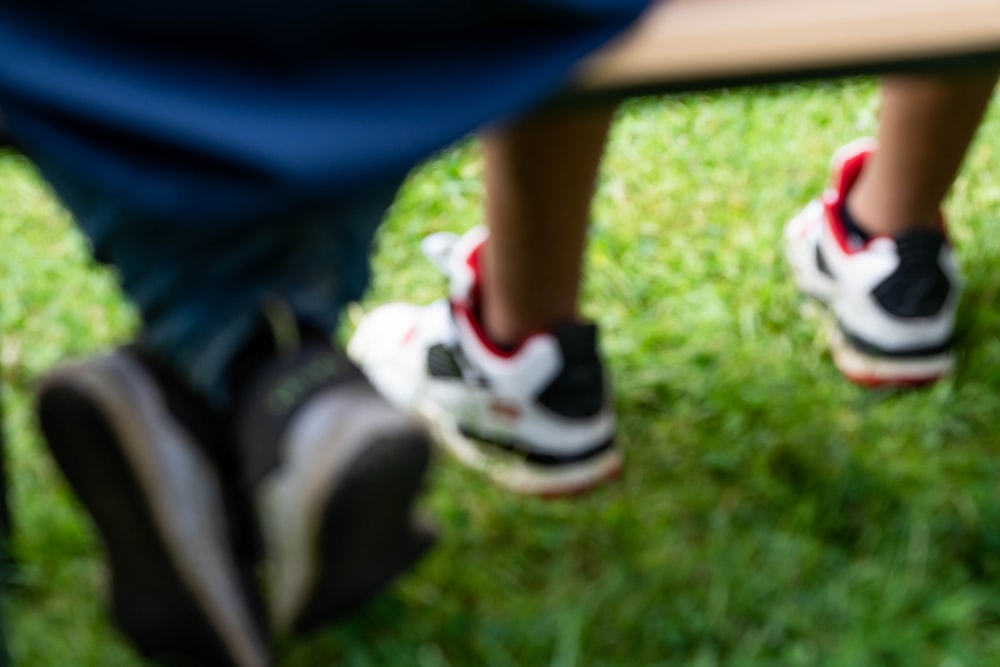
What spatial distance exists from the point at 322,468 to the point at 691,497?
0.69 meters

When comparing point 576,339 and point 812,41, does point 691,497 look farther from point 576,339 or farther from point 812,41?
point 812,41

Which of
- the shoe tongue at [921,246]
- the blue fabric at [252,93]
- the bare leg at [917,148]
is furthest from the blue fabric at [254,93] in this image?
the shoe tongue at [921,246]

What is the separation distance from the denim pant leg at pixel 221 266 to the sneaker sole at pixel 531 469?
0.60 m

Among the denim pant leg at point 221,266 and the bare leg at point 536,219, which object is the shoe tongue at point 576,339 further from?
the denim pant leg at point 221,266

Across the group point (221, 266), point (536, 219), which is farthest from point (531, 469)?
point (221, 266)

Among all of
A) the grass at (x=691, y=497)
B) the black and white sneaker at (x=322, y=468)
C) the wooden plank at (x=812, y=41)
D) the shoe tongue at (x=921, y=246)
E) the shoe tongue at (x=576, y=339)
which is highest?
the wooden plank at (x=812, y=41)

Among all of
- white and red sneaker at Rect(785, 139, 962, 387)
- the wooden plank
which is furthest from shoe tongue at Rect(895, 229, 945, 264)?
the wooden plank

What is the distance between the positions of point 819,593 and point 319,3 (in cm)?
86

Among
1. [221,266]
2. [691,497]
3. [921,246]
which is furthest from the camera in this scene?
[921,246]

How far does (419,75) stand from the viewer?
0.84m

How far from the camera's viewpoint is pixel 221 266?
927 millimetres

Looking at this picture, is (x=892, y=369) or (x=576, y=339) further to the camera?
(x=892, y=369)

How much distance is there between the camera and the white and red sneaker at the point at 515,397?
153 centimetres

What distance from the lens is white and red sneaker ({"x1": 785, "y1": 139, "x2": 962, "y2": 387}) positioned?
1.71m
